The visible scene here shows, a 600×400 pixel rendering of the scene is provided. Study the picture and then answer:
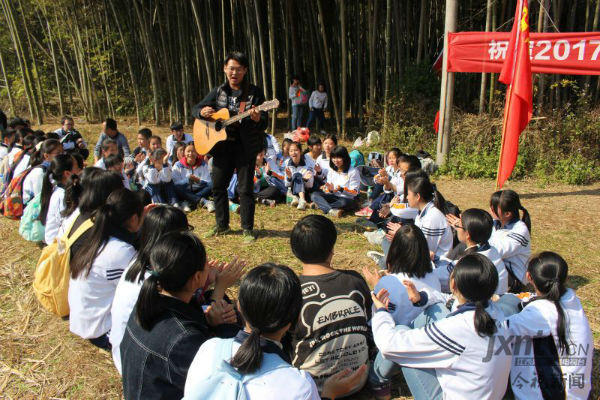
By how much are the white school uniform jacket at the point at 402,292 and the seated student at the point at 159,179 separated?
4.28 metres

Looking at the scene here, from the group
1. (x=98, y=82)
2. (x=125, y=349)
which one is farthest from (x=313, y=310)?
Answer: (x=98, y=82)

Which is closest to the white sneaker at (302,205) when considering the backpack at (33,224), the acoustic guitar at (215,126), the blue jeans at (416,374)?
the acoustic guitar at (215,126)

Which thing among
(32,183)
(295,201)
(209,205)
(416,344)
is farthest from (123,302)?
(295,201)

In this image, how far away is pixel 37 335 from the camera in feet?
10.8

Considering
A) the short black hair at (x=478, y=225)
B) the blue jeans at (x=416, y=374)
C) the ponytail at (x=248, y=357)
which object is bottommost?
the blue jeans at (x=416, y=374)

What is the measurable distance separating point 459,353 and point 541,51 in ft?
17.8

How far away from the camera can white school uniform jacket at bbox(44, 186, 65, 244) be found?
3.91 meters

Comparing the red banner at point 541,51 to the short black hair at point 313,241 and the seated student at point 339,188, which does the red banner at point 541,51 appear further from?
the short black hair at point 313,241

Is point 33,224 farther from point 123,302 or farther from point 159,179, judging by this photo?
point 123,302

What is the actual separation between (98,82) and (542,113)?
468 inches

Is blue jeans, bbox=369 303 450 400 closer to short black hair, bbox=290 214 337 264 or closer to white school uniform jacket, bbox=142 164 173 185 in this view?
short black hair, bbox=290 214 337 264

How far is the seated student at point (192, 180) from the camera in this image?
634cm

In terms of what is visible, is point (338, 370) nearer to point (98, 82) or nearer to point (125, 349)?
point (125, 349)

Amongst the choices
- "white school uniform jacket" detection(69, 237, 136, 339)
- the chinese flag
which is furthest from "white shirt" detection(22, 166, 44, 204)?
the chinese flag
